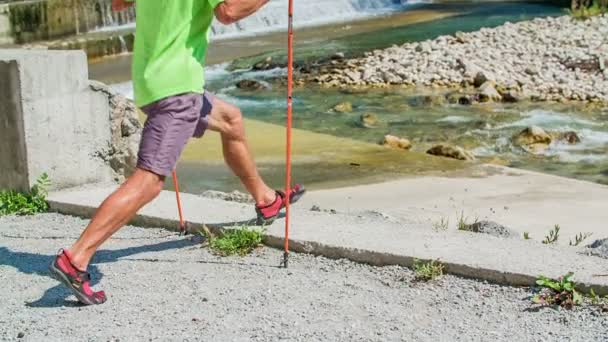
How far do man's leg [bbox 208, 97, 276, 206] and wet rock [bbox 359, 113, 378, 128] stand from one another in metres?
9.21

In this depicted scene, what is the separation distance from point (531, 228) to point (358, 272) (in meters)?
3.54

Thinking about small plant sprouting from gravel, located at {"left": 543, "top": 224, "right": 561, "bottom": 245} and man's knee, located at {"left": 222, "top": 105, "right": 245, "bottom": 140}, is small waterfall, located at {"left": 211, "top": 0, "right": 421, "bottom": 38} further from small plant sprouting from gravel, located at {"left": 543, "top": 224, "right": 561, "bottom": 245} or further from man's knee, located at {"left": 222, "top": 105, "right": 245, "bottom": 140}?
man's knee, located at {"left": 222, "top": 105, "right": 245, "bottom": 140}

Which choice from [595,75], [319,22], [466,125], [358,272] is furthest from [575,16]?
[358,272]

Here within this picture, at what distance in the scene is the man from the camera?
4730 millimetres

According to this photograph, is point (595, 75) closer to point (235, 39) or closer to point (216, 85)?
point (216, 85)

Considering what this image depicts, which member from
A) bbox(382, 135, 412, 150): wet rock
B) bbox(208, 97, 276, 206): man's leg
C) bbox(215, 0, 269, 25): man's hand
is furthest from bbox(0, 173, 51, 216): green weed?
bbox(382, 135, 412, 150): wet rock

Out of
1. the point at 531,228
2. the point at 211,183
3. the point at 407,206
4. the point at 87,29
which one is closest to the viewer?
the point at 531,228

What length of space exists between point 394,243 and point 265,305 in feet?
2.97

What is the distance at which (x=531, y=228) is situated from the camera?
833 centimetres

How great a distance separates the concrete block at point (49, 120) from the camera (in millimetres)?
6316

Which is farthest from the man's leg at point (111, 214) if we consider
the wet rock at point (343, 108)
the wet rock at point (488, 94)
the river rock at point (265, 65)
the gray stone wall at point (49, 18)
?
the gray stone wall at point (49, 18)

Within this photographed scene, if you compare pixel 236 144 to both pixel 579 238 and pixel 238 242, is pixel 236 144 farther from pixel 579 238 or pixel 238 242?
pixel 579 238

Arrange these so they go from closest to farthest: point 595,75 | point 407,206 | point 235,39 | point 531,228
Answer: point 531,228 → point 407,206 → point 595,75 → point 235,39

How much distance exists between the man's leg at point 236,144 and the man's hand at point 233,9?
2.16 ft
